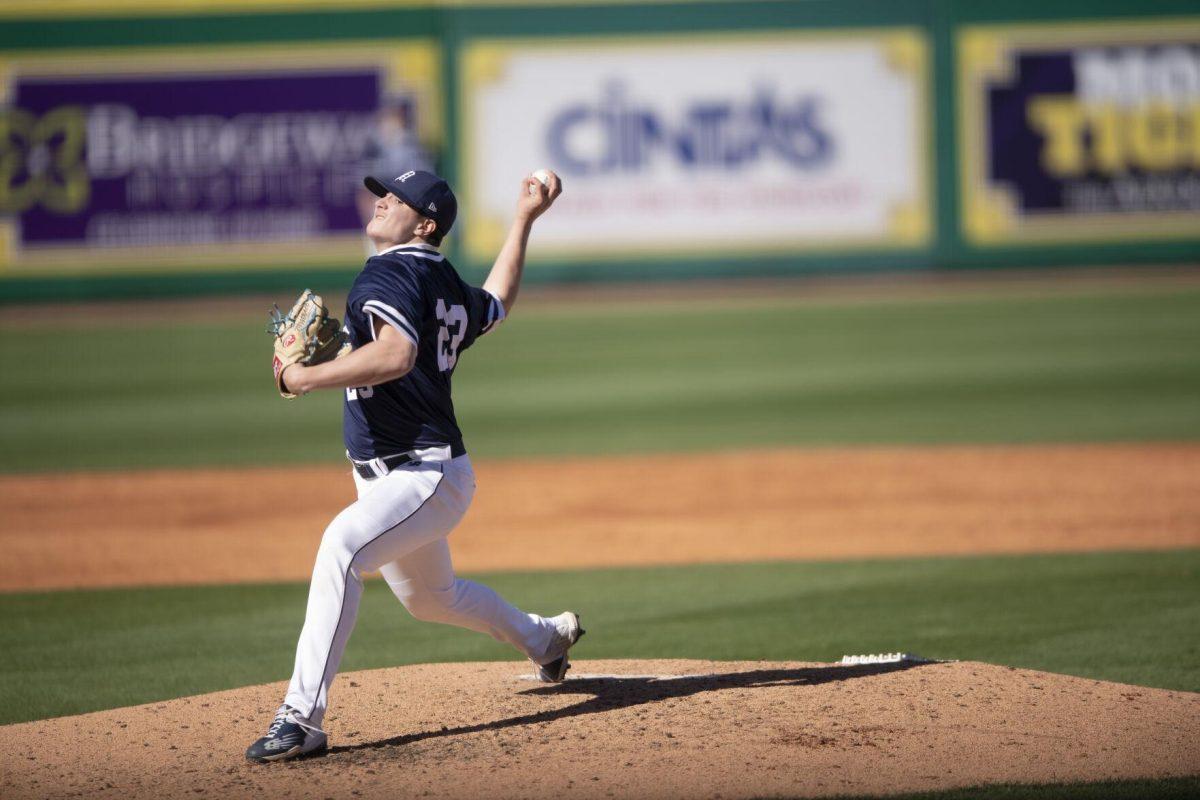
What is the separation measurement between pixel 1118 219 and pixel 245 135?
10.3m

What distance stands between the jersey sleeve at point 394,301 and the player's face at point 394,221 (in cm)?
18

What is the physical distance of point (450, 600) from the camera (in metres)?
4.73

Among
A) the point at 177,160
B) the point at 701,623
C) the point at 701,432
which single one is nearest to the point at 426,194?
the point at 701,623

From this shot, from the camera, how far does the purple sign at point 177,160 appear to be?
18.3 meters

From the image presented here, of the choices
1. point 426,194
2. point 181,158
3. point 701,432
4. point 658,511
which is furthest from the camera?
point 181,158

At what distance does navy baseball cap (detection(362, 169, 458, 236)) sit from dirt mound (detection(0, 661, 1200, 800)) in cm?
148

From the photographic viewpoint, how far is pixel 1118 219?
18.8 meters

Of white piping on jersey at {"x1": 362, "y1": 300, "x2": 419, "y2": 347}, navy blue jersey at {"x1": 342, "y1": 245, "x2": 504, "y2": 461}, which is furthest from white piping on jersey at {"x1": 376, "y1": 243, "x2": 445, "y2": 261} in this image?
white piping on jersey at {"x1": 362, "y1": 300, "x2": 419, "y2": 347}

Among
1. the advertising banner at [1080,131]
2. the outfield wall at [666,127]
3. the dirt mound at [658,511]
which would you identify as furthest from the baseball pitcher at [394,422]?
the advertising banner at [1080,131]

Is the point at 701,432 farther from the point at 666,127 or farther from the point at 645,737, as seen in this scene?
the point at 666,127

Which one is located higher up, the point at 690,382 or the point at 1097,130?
the point at 1097,130

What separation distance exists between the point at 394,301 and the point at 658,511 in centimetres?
467

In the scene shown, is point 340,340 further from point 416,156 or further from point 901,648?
point 416,156

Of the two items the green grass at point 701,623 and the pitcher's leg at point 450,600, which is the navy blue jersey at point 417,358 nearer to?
the pitcher's leg at point 450,600
